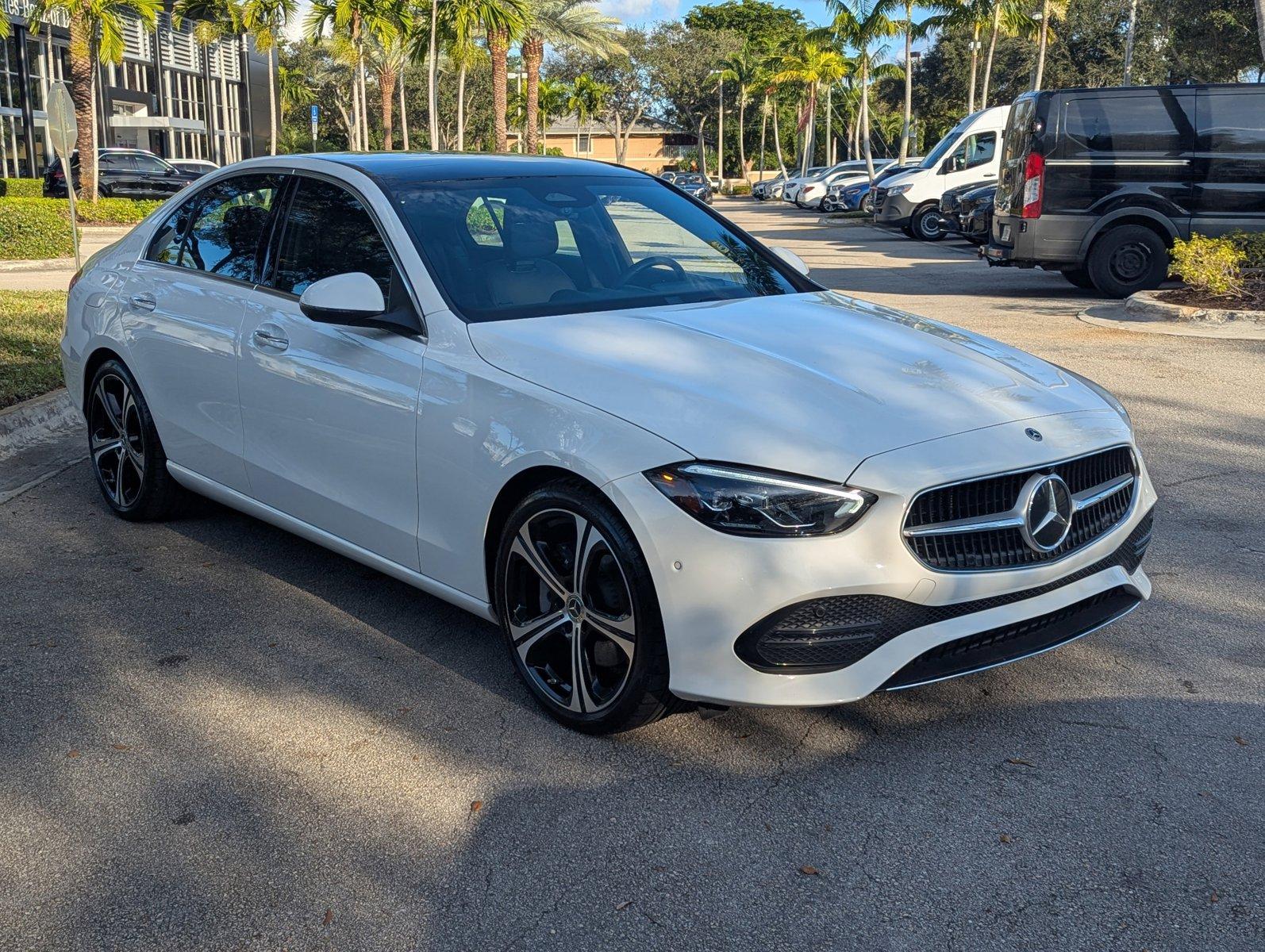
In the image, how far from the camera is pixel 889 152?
9812cm

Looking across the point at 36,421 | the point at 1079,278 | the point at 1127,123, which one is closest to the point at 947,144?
the point at 1079,278

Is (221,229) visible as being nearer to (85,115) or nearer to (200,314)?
(200,314)

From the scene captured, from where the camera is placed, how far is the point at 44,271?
2070cm

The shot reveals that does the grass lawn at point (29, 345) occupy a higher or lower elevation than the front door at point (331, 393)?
lower

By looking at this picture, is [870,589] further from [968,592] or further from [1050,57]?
[1050,57]

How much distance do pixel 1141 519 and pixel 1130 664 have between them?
1.78 feet

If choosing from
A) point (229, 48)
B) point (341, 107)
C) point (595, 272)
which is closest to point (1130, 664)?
point (595, 272)

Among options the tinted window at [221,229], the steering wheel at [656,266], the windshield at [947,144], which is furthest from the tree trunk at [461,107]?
the steering wheel at [656,266]

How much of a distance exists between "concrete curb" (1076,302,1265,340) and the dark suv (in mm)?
27737

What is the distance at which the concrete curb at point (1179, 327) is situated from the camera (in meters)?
11.6

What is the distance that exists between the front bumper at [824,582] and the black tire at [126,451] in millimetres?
3111

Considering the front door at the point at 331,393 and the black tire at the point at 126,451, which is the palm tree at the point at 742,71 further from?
the front door at the point at 331,393

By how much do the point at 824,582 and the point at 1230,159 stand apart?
1280 centimetres

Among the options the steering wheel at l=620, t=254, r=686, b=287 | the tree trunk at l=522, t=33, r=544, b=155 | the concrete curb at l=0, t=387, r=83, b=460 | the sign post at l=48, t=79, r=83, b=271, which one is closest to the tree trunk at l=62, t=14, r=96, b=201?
the sign post at l=48, t=79, r=83, b=271
